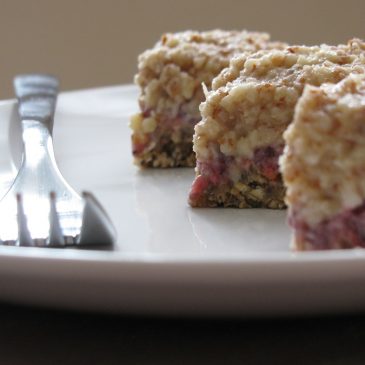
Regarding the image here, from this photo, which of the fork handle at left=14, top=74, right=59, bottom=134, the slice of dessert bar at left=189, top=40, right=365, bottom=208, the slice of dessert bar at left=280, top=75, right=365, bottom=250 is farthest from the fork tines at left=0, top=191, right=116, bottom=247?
the fork handle at left=14, top=74, right=59, bottom=134

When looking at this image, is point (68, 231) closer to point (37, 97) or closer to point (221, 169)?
point (221, 169)

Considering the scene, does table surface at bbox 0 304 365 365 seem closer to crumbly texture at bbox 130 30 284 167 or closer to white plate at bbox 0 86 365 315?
white plate at bbox 0 86 365 315

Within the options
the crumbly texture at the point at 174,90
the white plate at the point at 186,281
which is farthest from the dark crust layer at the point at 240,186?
the white plate at the point at 186,281

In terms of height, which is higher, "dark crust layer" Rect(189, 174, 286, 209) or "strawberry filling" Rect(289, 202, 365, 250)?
"strawberry filling" Rect(289, 202, 365, 250)

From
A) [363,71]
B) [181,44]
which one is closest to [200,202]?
[363,71]

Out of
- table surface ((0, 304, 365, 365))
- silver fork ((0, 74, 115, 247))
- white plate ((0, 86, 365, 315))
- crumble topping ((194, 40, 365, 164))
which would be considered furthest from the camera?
crumble topping ((194, 40, 365, 164))

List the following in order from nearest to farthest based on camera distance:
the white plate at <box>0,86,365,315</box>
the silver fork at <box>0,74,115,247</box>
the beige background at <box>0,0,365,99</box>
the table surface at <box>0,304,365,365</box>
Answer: the white plate at <box>0,86,365,315</box> < the table surface at <box>0,304,365,365</box> < the silver fork at <box>0,74,115,247</box> < the beige background at <box>0,0,365,99</box>
